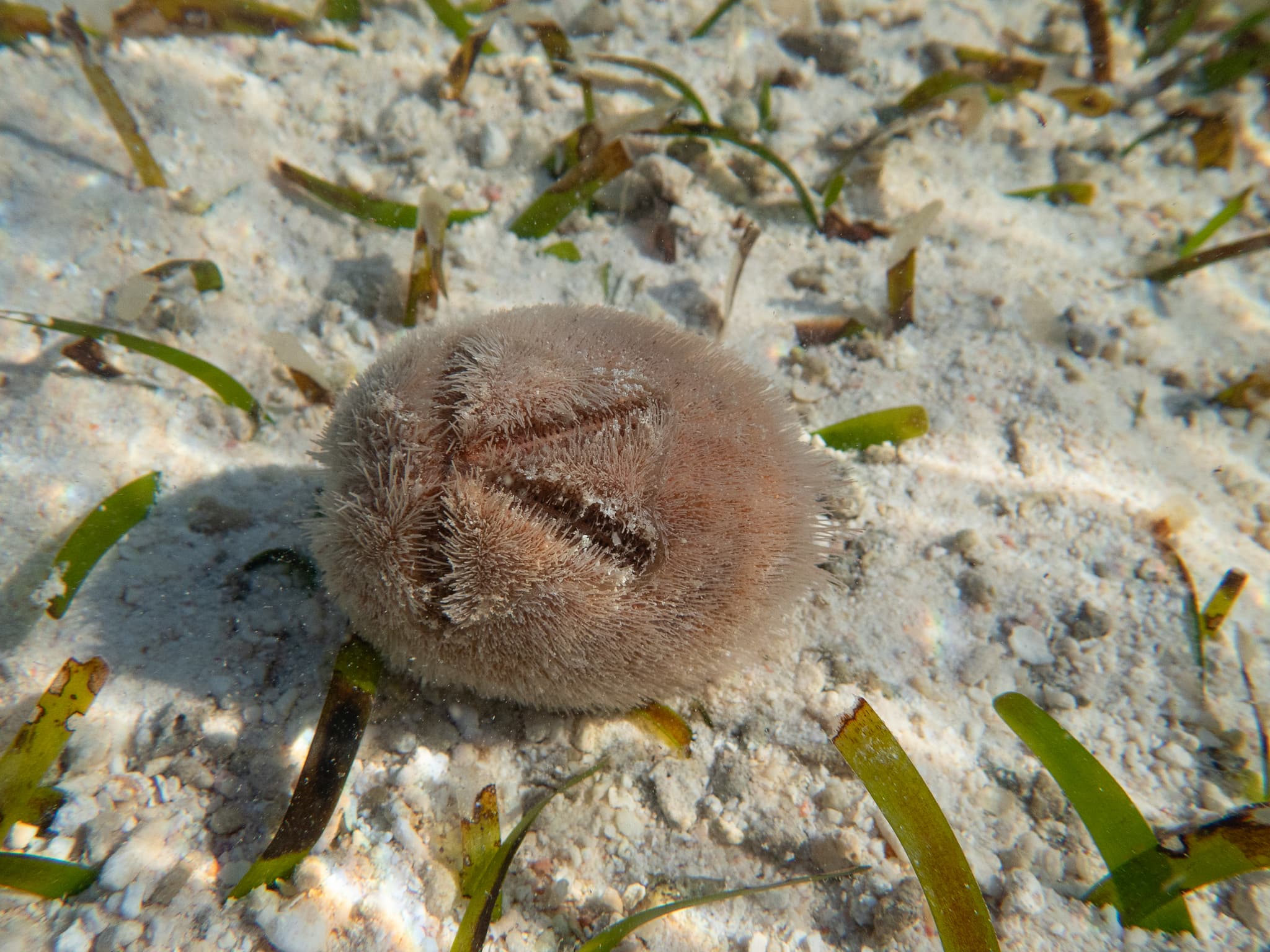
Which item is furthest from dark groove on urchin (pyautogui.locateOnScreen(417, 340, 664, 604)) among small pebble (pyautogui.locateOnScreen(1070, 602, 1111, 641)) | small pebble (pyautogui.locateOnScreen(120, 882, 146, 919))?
small pebble (pyautogui.locateOnScreen(1070, 602, 1111, 641))

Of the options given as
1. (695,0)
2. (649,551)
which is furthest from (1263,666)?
(695,0)

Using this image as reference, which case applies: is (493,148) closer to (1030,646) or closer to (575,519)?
(575,519)

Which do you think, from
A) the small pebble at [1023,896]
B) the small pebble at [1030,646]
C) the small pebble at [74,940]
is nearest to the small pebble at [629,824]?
the small pebble at [1023,896]

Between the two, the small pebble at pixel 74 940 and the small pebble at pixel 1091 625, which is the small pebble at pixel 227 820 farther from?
the small pebble at pixel 1091 625

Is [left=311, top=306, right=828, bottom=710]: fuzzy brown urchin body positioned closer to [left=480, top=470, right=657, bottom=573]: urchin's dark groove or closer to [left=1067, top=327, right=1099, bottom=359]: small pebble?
[left=480, top=470, right=657, bottom=573]: urchin's dark groove

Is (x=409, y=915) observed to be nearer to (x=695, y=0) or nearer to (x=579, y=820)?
(x=579, y=820)

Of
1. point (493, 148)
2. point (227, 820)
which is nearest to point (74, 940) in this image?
point (227, 820)
